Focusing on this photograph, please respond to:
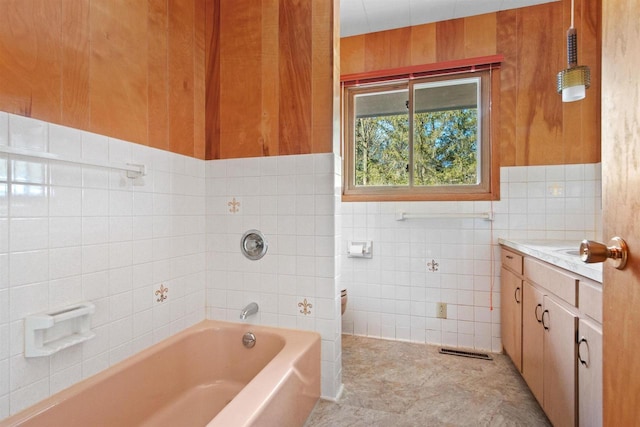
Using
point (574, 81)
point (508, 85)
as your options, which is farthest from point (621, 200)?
point (508, 85)

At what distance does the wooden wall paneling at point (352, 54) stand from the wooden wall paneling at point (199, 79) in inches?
47.5

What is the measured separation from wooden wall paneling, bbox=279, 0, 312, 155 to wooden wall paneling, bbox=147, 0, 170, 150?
630 mm

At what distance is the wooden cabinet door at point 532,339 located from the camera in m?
1.60

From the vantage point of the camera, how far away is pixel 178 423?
152cm

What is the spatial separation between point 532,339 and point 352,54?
2.46m

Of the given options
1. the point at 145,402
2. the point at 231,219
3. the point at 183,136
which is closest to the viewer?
the point at 145,402

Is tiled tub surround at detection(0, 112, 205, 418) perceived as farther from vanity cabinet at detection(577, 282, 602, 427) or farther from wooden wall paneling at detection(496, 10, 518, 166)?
wooden wall paneling at detection(496, 10, 518, 166)

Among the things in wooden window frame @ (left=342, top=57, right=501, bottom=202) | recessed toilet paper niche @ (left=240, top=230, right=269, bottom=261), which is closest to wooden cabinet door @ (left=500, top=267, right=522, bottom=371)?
wooden window frame @ (left=342, top=57, right=501, bottom=202)

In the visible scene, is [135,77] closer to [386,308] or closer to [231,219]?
[231,219]

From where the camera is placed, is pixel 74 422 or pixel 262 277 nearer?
pixel 74 422

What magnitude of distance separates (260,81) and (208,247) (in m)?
1.09

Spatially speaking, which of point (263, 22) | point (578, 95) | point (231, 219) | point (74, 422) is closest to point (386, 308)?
point (231, 219)

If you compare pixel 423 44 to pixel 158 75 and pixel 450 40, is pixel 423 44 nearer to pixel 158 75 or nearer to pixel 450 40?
pixel 450 40

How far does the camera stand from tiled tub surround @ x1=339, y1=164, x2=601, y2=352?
7.41 feet
